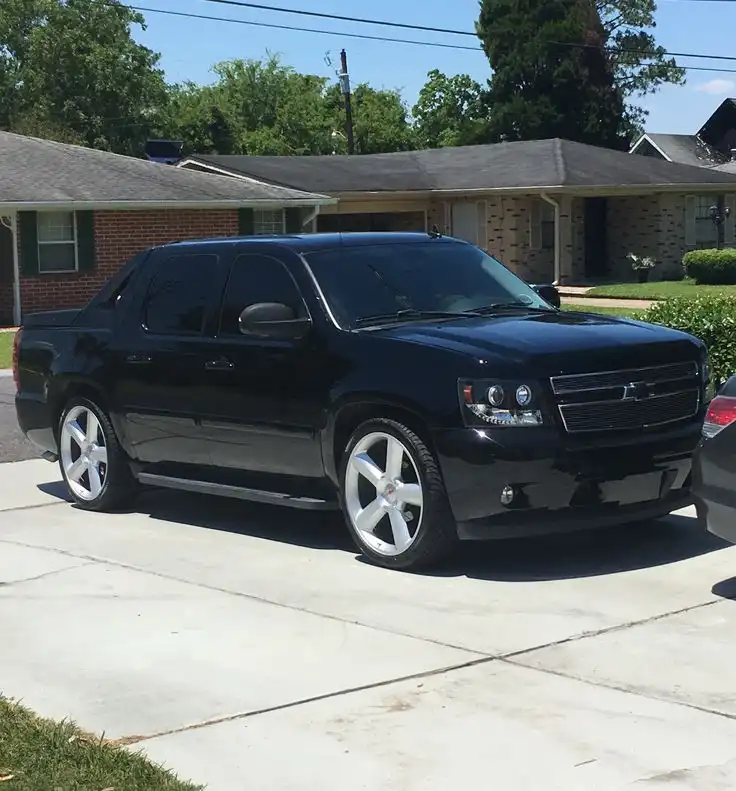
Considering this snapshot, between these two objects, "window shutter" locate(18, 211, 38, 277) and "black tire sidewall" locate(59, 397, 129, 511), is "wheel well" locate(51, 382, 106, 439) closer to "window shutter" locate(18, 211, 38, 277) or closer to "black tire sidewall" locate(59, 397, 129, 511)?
"black tire sidewall" locate(59, 397, 129, 511)

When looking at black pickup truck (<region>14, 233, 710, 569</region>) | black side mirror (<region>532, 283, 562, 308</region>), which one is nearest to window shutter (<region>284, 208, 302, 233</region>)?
black pickup truck (<region>14, 233, 710, 569</region>)

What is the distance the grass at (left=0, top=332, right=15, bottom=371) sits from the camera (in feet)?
66.0

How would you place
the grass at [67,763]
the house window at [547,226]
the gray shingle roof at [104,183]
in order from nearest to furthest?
the grass at [67,763] → the gray shingle roof at [104,183] → the house window at [547,226]

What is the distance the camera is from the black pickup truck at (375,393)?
682 cm

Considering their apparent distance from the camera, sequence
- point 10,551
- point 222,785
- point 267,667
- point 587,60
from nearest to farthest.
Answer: point 222,785, point 267,667, point 10,551, point 587,60

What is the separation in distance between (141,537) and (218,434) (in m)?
0.82

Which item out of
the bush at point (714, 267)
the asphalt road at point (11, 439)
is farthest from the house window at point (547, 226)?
the asphalt road at point (11, 439)

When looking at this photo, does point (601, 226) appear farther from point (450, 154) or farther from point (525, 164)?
point (450, 154)

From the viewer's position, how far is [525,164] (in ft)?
123

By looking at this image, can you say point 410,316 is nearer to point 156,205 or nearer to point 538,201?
point 156,205

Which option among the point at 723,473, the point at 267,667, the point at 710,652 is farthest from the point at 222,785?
the point at 723,473

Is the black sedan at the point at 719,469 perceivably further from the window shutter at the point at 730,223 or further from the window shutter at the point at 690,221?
the window shutter at the point at 730,223

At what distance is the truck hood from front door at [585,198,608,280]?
31229 millimetres

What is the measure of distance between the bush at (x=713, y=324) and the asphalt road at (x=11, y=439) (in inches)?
226
